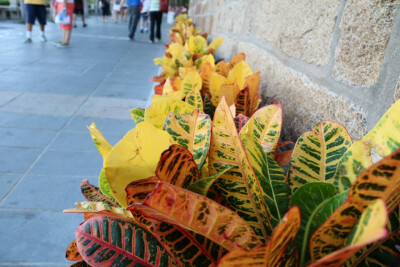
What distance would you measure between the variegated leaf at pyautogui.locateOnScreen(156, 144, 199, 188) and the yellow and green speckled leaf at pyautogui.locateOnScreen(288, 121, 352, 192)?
7.9 inches

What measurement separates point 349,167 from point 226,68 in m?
1.22

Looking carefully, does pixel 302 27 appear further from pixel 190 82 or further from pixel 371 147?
pixel 371 147

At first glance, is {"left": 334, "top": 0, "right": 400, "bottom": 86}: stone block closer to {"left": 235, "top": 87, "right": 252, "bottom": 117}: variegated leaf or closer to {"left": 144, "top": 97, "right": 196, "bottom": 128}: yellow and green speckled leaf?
{"left": 235, "top": 87, "right": 252, "bottom": 117}: variegated leaf

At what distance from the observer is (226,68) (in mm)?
1699

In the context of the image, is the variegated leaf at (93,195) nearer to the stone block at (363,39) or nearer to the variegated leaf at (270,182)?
the variegated leaf at (270,182)

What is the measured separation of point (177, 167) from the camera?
56 centimetres

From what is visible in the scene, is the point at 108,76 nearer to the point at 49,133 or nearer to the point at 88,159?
the point at 49,133

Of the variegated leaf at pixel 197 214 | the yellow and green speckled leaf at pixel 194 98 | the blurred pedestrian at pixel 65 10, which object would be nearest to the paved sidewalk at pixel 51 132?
the blurred pedestrian at pixel 65 10

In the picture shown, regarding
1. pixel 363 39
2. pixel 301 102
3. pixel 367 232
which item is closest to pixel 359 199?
pixel 367 232

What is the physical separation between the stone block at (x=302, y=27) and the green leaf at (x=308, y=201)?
688 millimetres

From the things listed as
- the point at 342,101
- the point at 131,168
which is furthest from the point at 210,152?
the point at 342,101

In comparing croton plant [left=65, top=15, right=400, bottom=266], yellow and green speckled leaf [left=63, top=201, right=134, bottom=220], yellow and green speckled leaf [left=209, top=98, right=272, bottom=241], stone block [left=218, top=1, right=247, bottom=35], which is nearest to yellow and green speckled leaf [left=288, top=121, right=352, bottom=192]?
croton plant [left=65, top=15, right=400, bottom=266]

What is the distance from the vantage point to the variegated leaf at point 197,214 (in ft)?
1.40

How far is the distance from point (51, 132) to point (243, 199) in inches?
130
